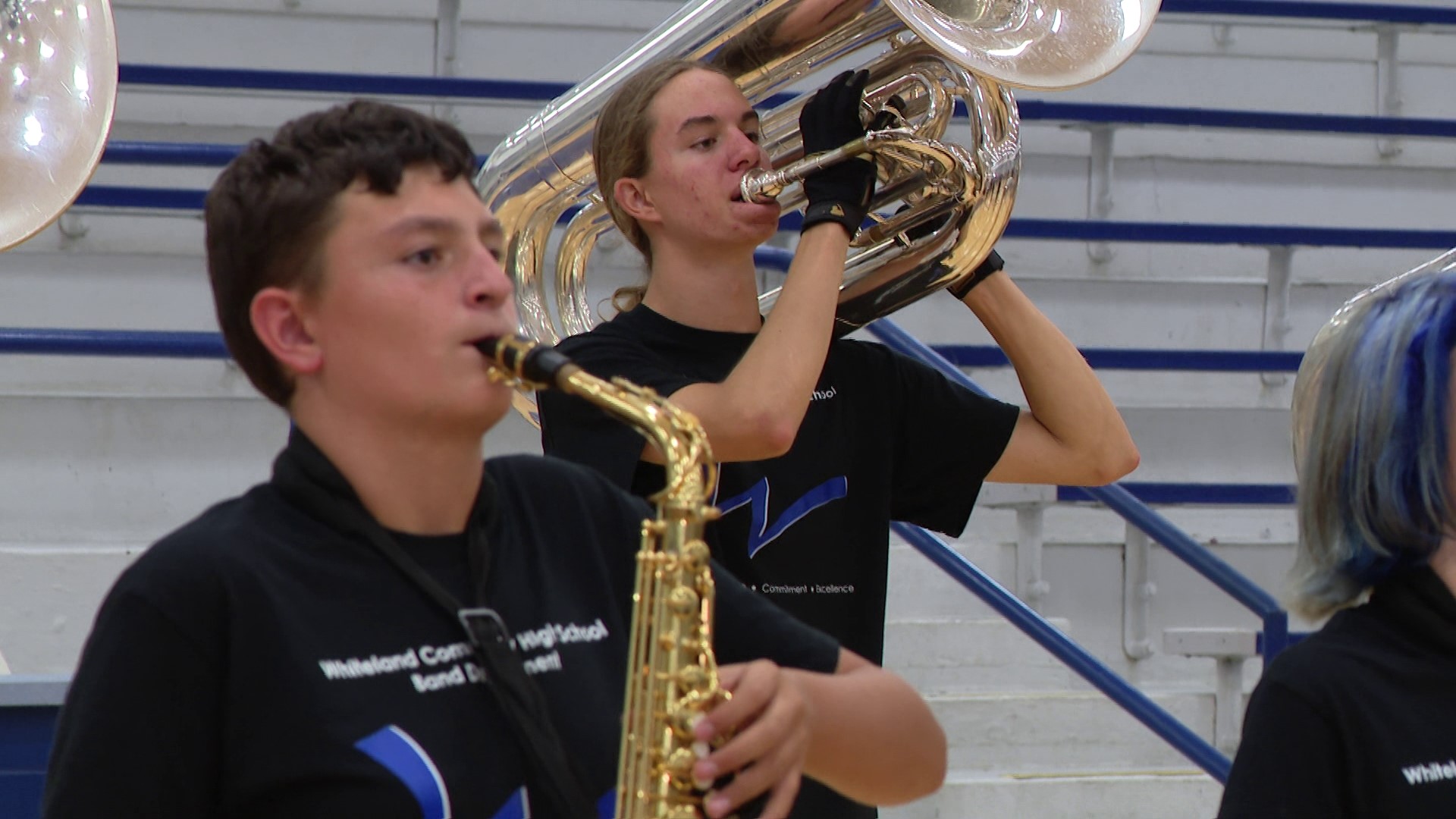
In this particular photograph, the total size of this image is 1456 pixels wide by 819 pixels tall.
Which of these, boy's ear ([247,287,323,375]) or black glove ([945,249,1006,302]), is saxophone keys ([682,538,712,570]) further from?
black glove ([945,249,1006,302])

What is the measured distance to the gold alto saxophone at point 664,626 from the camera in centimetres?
82

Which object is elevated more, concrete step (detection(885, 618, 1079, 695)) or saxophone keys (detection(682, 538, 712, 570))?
saxophone keys (detection(682, 538, 712, 570))

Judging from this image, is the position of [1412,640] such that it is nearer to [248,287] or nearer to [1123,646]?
[248,287]

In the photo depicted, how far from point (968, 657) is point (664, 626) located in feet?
8.05

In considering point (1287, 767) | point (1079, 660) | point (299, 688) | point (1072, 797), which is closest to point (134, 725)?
point (299, 688)

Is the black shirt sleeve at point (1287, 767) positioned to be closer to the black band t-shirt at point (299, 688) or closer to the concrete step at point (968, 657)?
the black band t-shirt at point (299, 688)

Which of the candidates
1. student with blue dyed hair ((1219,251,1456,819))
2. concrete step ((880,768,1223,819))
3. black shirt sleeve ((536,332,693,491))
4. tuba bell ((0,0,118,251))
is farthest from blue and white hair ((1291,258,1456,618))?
concrete step ((880,768,1223,819))

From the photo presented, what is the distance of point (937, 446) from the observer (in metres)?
1.63

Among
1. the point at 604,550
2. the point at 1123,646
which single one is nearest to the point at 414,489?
the point at 604,550

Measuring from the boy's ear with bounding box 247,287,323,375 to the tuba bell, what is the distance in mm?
745

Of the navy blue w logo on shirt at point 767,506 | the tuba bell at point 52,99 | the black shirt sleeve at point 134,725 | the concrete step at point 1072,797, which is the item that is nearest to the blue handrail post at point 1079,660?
the concrete step at point 1072,797

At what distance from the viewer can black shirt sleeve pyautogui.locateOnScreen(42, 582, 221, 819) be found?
2.47 feet

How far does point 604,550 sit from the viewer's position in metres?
0.95

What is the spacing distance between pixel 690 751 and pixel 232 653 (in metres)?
0.22
